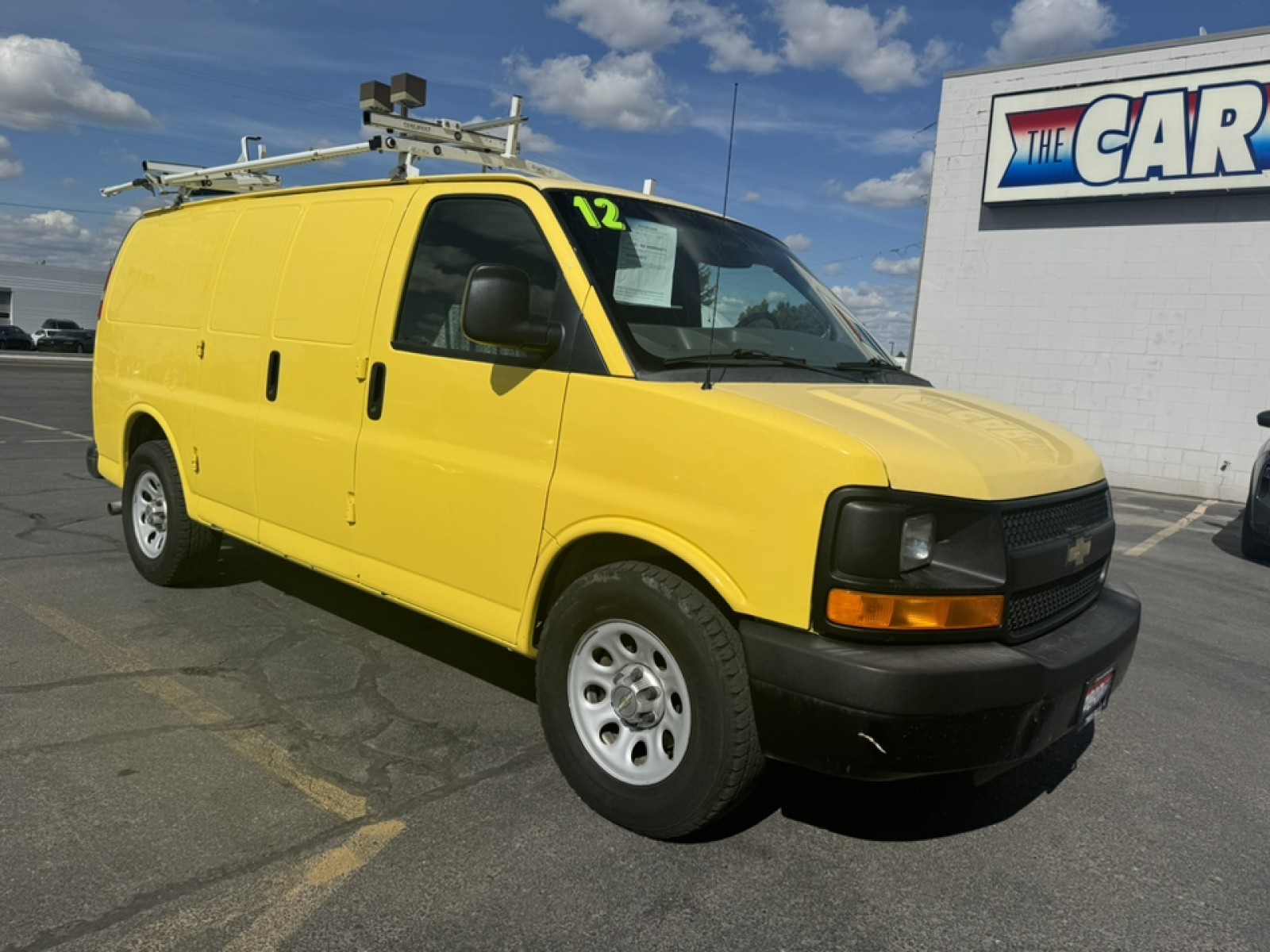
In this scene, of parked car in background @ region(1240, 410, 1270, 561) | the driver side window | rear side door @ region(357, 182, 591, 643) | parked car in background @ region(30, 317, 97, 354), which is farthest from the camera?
parked car in background @ region(30, 317, 97, 354)

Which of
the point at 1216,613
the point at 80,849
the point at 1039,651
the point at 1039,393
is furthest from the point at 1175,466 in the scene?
the point at 80,849

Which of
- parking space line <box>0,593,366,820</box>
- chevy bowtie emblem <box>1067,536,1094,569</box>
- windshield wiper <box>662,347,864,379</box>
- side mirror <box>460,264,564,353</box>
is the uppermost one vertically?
side mirror <box>460,264,564,353</box>

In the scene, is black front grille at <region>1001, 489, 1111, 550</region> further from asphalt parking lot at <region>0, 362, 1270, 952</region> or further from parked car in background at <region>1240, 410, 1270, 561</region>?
parked car in background at <region>1240, 410, 1270, 561</region>

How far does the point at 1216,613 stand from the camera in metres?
6.70

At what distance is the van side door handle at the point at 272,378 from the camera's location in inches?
175

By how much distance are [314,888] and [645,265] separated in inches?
91.8

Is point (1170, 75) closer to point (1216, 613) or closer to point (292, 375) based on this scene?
point (1216, 613)

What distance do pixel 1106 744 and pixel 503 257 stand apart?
3193mm

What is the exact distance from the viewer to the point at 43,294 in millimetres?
74875

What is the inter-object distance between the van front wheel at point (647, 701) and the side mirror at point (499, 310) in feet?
2.70

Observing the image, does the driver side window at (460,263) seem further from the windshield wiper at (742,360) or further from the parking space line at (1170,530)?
the parking space line at (1170,530)

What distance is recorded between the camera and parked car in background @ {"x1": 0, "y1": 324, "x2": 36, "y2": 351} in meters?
51.5

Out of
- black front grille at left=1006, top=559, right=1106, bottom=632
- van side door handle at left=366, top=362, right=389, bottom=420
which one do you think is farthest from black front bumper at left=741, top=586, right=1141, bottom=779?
van side door handle at left=366, top=362, right=389, bottom=420

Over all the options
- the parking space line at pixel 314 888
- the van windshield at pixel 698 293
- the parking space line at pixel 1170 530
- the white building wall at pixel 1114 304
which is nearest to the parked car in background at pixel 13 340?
the white building wall at pixel 1114 304
